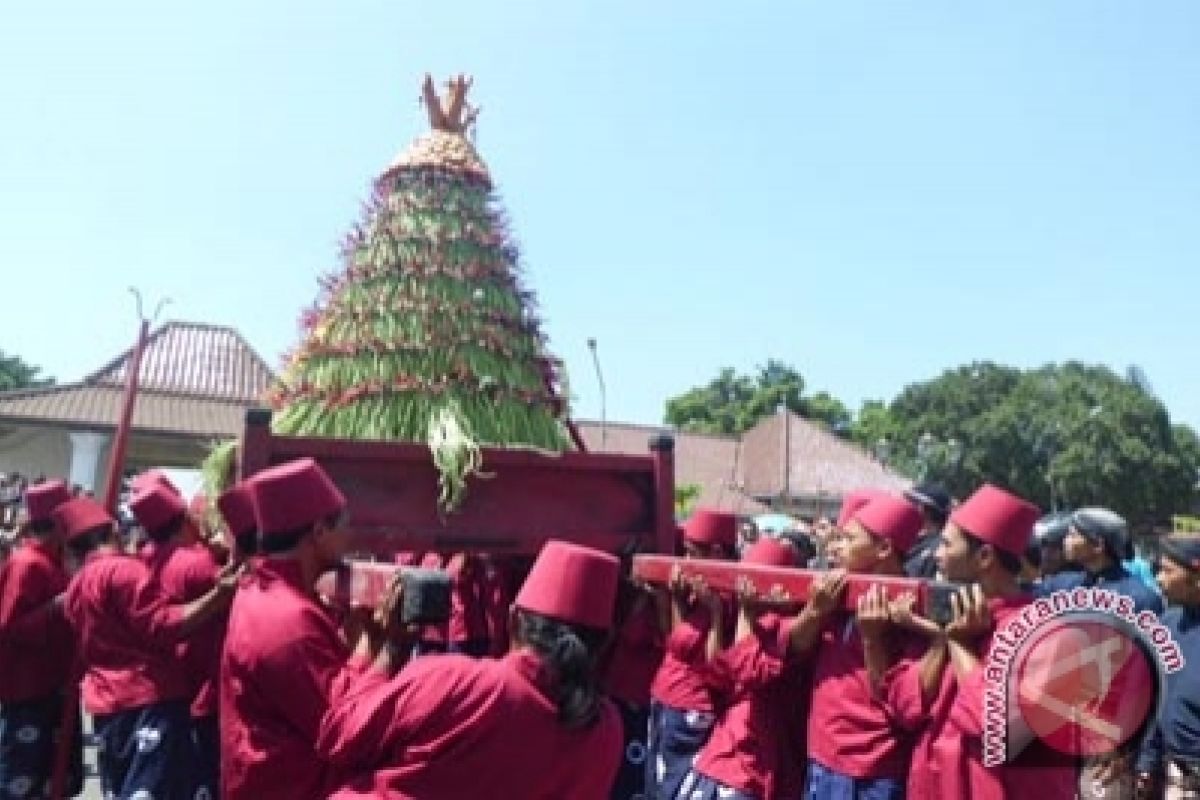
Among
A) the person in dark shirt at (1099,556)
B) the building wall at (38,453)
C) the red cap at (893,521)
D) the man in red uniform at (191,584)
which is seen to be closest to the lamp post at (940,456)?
the building wall at (38,453)

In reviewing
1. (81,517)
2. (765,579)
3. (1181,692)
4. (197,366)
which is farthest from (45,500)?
(197,366)

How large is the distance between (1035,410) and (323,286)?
128 ft

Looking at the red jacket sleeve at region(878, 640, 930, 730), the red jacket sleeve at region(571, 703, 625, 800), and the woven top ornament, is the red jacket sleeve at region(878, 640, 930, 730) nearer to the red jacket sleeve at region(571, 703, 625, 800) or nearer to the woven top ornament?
the red jacket sleeve at region(571, 703, 625, 800)

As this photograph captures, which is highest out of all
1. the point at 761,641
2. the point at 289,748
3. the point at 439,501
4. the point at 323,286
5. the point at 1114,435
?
the point at 1114,435

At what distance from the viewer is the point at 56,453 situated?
21.6 meters

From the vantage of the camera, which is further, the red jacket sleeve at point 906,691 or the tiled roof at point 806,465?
the tiled roof at point 806,465

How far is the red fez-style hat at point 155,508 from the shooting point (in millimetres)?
4879

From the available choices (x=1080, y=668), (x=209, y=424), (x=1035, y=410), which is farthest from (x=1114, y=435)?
(x=1080, y=668)

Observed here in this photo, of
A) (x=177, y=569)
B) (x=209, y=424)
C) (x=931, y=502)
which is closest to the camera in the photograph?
(x=177, y=569)

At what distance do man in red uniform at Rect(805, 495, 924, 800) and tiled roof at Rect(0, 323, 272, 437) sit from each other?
15073 millimetres

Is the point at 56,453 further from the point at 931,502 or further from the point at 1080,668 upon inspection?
the point at 1080,668

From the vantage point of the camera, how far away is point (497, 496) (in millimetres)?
4125

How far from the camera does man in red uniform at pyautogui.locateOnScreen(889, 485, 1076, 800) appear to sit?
294 cm

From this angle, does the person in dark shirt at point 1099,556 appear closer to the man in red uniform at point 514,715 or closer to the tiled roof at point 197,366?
the man in red uniform at point 514,715
